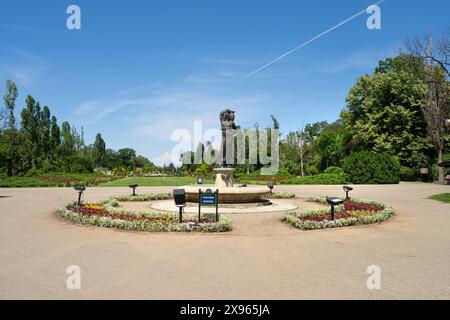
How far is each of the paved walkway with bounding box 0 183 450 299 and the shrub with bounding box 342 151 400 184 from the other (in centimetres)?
2436

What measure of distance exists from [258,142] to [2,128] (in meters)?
38.7

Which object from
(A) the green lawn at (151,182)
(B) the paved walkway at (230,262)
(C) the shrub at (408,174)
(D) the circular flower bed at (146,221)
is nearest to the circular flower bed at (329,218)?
(B) the paved walkway at (230,262)

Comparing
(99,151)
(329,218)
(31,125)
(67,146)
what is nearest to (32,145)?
(31,125)

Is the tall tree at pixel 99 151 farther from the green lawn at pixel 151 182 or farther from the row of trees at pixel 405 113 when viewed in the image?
the row of trees at pixel 405 113

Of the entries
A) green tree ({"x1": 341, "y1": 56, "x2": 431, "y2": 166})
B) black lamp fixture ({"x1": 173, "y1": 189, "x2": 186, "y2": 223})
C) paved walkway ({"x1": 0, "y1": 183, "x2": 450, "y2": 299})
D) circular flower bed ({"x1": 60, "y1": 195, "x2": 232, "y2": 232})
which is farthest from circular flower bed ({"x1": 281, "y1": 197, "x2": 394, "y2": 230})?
green tree ({"x1": 341, "y1": 56, "x2": 431, "y2": 166})

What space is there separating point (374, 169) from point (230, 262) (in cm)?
3076

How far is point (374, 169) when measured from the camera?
3372 centimetres

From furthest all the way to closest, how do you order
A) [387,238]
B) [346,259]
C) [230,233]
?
[230,233] < [387,238] < [346,259]

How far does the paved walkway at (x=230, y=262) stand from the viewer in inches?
196

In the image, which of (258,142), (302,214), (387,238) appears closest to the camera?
(387,238)

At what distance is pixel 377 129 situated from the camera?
40.0m

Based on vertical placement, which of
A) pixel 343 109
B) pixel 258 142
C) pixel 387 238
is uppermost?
pixel 343 109
